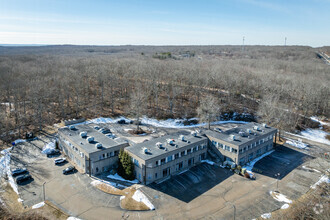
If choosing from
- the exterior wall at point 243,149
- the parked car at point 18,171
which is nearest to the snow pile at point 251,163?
the exterior wall at point 243,149

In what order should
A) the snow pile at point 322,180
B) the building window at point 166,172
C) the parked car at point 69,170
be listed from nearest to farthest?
the snow pile at point 322,180
the building window at point 166,172
the parked car at point 69,170

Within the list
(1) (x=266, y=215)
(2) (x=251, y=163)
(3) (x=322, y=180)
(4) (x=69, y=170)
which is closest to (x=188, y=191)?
(1) (x=266, y=215)

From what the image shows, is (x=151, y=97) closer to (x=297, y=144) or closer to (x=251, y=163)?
(x=251, y=163)

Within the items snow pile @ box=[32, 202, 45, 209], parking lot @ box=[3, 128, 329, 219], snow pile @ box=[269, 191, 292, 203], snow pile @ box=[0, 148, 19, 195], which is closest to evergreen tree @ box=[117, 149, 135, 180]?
parking lot @ box=[3, 128, 329, 219]

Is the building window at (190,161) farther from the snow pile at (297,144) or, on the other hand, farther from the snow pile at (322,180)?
the snow pile at (297,144)

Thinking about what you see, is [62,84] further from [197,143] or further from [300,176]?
[300,176]

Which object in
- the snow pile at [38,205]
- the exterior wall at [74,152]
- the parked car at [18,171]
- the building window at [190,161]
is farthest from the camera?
the building window at [190,161]

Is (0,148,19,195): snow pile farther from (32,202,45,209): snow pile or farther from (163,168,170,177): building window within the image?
(163,168,170,177): building window

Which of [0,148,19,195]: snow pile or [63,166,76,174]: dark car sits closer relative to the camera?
[0,148,19,195]: snow pile
